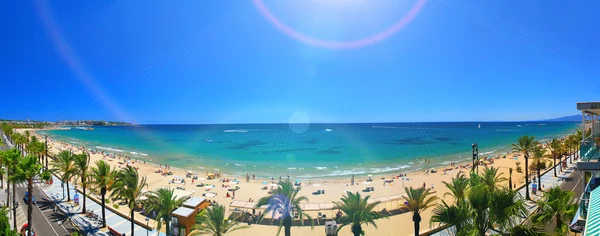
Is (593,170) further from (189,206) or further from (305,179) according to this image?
(305,179)

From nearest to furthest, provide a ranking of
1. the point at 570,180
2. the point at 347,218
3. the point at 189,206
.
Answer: the point at 347,218 < the point at 189,206 < the point at 570,180

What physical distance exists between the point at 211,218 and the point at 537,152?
108ft

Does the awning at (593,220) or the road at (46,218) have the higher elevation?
the awning at (593,220)

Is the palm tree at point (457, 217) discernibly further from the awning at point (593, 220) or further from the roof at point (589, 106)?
the roof at point (589, 106)

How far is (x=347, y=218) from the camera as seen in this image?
613 inches

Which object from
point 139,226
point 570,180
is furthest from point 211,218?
point 570,180

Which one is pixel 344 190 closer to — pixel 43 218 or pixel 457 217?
pixel 457 217

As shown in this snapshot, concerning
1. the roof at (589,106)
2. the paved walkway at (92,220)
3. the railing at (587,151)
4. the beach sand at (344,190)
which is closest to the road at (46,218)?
the paved walkway at (92,220)

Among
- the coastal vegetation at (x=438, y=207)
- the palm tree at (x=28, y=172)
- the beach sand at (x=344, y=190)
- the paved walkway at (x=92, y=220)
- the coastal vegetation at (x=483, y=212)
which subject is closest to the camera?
the coastal vegetation at (x=483, y=212)

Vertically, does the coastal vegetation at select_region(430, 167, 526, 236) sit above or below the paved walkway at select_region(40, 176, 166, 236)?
above

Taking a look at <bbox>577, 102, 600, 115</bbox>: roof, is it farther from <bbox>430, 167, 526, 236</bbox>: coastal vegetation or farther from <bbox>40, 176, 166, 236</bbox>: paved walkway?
<bbox>40, 176, 166, 236</bbox>: paved walkway

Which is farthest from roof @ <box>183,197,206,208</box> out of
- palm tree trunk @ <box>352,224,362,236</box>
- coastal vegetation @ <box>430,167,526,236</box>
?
coastal vegetation @ <box>430,167,526,236</box>

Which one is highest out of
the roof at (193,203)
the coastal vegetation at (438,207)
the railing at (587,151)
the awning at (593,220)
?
the railing at (587,151)

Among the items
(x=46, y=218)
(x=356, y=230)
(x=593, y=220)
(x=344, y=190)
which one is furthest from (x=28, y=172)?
(x=344, y=190)
